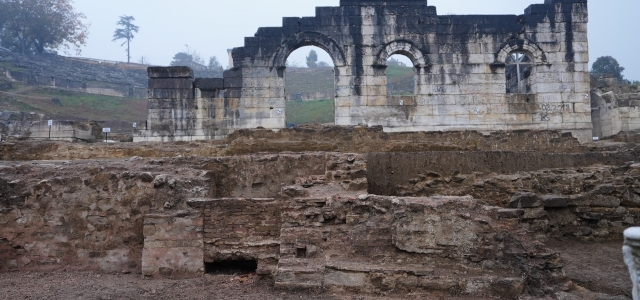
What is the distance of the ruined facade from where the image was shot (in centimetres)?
1475

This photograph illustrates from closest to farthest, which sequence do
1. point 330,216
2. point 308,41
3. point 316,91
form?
1. point 330,216
2. point 308,41
3. point 316,91

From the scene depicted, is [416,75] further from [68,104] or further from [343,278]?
[68,104]

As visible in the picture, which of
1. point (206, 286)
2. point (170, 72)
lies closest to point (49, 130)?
point (170, 72)

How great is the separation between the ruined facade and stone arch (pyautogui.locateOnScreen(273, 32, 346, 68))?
0.03 metres

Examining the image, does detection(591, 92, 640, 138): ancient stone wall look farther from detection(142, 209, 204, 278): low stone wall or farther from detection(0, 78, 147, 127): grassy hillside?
detection(0, 78, 147, 127): grassy hillside

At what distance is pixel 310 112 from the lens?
36031 millimetres

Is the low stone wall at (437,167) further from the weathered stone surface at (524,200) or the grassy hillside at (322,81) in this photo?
the grassy hillside at (322,81)

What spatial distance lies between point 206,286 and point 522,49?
13605 mm

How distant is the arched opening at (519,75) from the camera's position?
15.3 meters

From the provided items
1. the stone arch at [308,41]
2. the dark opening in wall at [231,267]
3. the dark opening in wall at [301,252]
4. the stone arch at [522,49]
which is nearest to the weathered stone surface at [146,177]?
the dark opening in wall at [231,267]

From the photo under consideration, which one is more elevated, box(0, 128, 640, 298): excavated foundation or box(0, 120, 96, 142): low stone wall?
box(0, 120, 96, 142): low stone wall

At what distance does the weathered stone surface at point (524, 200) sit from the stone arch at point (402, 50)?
8343 mm

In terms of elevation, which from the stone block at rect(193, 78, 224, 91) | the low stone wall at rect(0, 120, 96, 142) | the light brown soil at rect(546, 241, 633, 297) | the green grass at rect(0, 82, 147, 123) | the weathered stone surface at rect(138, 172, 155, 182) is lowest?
the light brown soil at rect(546, 241, 633, 297)

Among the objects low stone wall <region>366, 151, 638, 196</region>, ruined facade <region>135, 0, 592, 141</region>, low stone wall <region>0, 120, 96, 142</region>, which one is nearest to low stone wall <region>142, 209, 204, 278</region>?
low stone wall <region>366, 151, 638, 196</region>
